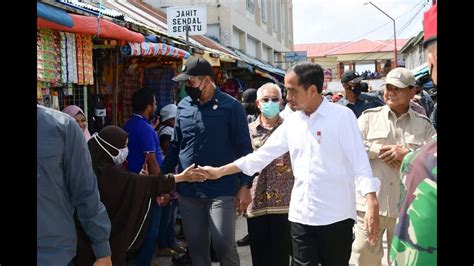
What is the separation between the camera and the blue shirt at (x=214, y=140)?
4.44 m

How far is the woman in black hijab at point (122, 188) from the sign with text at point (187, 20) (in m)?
4.32

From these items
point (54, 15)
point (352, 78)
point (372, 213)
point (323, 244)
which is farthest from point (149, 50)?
point (372, 213)

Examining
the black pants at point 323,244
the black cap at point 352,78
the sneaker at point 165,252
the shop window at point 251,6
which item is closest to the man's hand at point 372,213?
the black pants at point 323,244

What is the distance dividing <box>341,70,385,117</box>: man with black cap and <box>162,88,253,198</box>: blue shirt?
286 centimetres

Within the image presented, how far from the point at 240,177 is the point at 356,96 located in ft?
10.3

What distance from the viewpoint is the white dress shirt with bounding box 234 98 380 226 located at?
3650mm

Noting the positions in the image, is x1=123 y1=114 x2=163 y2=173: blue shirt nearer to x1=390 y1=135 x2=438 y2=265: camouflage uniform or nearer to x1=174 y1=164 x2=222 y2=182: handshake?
x1=174 y1=164 x2=222 y2=182: handshake

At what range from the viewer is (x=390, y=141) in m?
4.40

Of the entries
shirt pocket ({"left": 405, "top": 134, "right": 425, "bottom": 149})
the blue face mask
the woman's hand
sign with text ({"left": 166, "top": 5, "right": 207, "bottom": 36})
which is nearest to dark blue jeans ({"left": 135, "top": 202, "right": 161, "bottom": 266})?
the woman's hand

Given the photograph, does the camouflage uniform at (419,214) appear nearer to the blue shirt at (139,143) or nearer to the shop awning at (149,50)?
the blue shirt at (139,143)
